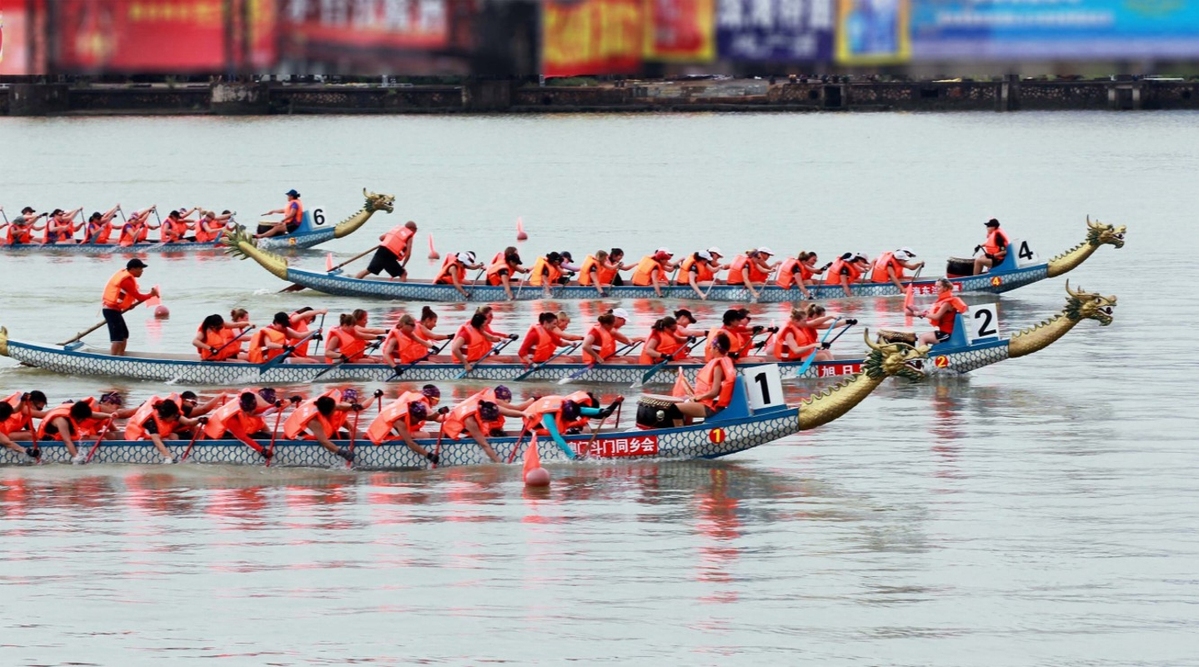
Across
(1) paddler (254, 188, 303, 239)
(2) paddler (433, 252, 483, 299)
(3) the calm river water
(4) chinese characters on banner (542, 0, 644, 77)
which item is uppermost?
(4) chinese characters on banner (542, 0, 644, 77)

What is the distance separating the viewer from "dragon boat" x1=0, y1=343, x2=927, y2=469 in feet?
94.2

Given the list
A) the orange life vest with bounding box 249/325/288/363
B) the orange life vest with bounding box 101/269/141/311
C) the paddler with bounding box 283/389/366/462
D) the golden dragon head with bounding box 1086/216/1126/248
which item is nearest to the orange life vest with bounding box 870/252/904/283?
the golden dragon head with bounding box 1086/216/1126/248

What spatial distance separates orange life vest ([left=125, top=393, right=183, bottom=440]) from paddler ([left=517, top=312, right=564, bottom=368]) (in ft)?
28.2

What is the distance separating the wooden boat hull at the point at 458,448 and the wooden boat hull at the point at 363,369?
654 cm

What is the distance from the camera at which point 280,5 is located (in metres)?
139

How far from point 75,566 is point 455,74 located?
5001 inches

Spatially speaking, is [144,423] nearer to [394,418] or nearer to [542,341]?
[394,418]

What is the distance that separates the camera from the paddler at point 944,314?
120ft

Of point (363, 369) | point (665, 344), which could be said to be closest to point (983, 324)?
point (665, 344)

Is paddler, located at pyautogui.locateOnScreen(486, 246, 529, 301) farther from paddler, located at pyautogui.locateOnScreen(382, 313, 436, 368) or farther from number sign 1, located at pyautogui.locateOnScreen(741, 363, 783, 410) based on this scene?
number sign 1, located at pyautogui.locateOnScreen(741, 363, 783, 410)

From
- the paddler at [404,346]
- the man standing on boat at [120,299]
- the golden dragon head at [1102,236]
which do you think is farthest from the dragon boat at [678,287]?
the man standing on boat at [120,299]

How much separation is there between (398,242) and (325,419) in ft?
70.9

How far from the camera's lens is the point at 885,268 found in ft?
157

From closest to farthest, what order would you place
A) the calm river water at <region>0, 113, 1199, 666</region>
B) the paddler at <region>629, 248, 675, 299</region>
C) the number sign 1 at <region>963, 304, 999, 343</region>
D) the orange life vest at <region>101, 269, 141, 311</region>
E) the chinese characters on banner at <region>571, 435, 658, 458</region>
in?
the calm river water at <region>0, 113, 1199, 666</region>
the chinese characters on banner at <region>571, 435, 658, 458</region>
the number sign 1 at <region>963, 304, 999, 343</region>
the orange life vest at <region>101, 269, 141, 311</region>
the paddler at <region>629, 248, 675, 299</region>
